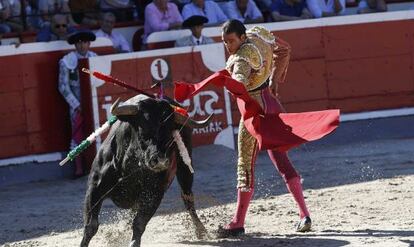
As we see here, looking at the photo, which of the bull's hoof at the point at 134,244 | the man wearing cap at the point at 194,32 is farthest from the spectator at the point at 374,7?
the bull's hoof at the point at 134,244

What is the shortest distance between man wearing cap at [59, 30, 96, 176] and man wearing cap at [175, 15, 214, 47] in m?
0.82

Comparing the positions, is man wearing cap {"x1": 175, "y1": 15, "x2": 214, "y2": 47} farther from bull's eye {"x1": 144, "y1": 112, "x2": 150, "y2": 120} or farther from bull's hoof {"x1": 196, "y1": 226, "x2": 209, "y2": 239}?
bull's eye {"x1": 144, "y1": 112, "x2": 150, "y2": 120}

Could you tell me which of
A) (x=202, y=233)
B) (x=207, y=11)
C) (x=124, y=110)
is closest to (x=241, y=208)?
(x=202, y=233)

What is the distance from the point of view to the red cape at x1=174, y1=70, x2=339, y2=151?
5043 mm

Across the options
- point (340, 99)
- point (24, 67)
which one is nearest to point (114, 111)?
point (24, 67)

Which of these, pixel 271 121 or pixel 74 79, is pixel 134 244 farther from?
pixel 74 79

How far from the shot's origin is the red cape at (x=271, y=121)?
16.5ft

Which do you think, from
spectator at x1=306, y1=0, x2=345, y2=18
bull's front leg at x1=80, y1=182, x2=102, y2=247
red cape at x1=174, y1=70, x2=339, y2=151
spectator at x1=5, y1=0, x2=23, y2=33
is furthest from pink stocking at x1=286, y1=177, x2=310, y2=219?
spectator at x1=306, y1=0, x2=345, y2=18

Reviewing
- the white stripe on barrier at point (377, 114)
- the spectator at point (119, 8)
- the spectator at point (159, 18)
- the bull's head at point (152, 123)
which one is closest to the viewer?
the bull's head at point (152, 123)

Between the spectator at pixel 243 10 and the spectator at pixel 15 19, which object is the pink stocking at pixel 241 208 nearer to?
the spectator at pixel 15 19

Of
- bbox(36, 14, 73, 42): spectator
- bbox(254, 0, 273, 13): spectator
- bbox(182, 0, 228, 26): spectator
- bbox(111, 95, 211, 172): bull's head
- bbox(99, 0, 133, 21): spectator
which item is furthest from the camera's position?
A: bbox(254, 0, 273, 13): spectator

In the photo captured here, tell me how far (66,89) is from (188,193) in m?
2.99

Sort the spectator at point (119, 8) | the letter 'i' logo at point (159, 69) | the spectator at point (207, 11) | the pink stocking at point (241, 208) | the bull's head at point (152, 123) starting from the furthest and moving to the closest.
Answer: the spectator at point (207, 11)
the spectator at point (119, 8)
the letter 'i' logo at point (159, 69)
the pink stocking at point (241, 208)
the bull's head at point (152, 123)

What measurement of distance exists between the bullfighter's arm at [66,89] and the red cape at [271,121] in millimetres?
3348
